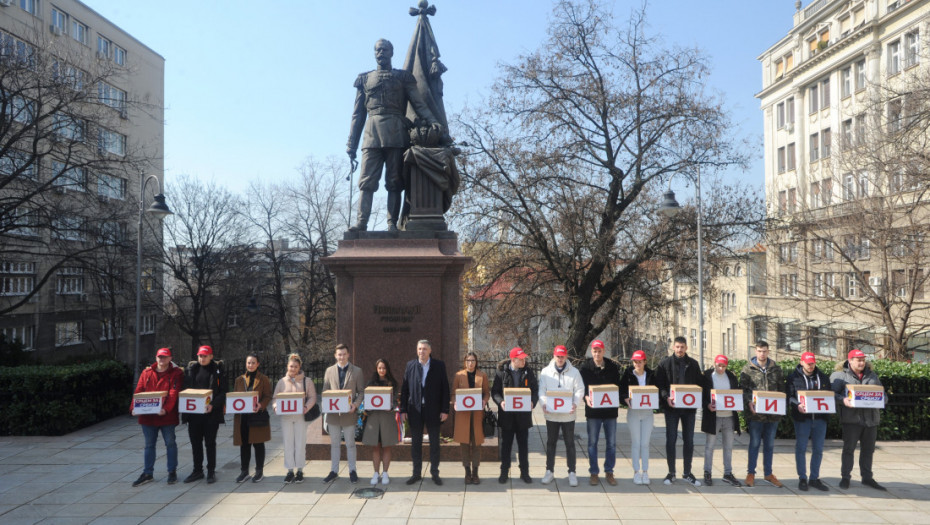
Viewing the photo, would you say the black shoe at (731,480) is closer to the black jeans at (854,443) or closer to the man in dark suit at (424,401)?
the black jeans at (854,443)

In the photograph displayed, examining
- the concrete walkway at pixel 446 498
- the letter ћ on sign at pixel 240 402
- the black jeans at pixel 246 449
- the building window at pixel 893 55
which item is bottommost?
the concrete walkway at pixel 446 498

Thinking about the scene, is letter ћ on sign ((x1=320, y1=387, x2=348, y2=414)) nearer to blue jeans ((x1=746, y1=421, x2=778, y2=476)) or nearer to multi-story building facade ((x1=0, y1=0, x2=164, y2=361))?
blue jeans ((x1=746, y1=421, x2=778, y2=476))

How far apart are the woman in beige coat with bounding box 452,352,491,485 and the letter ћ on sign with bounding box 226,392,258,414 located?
105 inches

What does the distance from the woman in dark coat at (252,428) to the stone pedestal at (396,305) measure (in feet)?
4.77

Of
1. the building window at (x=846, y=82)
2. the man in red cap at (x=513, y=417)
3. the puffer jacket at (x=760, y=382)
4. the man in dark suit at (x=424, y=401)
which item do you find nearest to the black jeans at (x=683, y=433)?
the puffer jacket at (x=760, y=382)

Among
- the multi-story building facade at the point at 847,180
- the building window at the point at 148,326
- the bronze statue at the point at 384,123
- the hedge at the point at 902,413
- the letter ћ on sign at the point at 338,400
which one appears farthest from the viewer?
the building window at the point at 148,326

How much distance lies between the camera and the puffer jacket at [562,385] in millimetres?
A: 8742

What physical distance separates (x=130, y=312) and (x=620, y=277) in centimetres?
2843

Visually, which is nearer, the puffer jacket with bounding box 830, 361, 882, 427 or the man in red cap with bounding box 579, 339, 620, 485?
the puffer jacket with bounding box 830, 361, 882, 427

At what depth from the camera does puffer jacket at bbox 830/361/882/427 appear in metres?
8.64

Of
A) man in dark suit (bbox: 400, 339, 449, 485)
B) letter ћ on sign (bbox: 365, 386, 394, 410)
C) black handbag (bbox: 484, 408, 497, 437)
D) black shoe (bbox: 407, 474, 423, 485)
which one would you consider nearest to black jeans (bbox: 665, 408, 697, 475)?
black handbag (bbox: 484, 408, 497, 437)

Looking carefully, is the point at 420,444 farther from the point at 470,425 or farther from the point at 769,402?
the point at 769,402

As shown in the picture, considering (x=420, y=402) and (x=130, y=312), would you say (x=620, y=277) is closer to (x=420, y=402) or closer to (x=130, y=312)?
(x=420, y=402)

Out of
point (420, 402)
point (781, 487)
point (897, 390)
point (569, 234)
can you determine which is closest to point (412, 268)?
point (420, 402)
